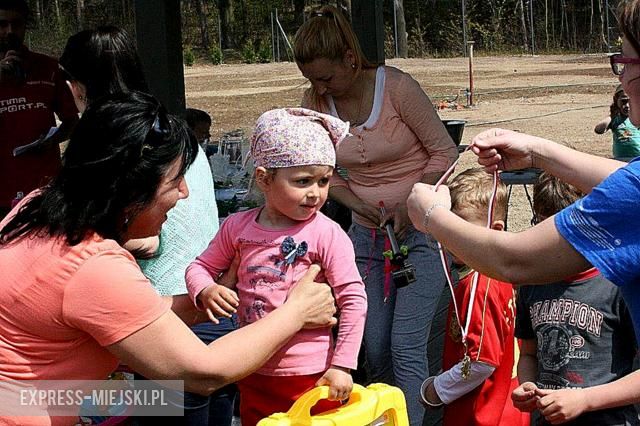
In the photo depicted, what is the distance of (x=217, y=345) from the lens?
7.98ft

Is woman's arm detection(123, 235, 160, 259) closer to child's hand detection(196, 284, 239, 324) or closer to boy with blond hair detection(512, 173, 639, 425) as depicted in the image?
child's hand detection(196, 284, 239, 324)

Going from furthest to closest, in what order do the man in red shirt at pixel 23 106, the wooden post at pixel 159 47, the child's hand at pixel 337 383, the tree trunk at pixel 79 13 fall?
the tree trunk at pixel 79 13
the man in red shirt at pixel 23 106
the wooden post at pixel 159 47
the child's hand at pixel 337 383

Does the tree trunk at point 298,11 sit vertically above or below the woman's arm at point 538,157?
above

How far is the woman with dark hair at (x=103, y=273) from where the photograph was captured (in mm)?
2209

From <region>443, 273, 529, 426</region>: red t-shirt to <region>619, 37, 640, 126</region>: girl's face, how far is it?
1355mm

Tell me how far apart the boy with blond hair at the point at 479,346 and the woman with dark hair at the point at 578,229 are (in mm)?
825

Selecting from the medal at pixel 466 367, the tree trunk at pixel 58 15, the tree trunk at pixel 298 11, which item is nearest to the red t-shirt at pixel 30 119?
the medal at pixel 466 367

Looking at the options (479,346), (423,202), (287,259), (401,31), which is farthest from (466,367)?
(401,31)

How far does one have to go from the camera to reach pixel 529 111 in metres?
20.2

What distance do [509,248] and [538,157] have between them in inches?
19.3

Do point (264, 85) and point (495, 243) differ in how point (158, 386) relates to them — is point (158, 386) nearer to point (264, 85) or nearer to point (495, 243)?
point (495, 243)

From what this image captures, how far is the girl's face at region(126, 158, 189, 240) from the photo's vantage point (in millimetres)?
2412

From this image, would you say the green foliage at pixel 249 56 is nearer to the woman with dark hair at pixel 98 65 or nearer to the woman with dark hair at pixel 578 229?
the woman with dark hair at pixel 98 65

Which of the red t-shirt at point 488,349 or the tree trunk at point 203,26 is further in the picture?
the tree trunk at point 203,26
